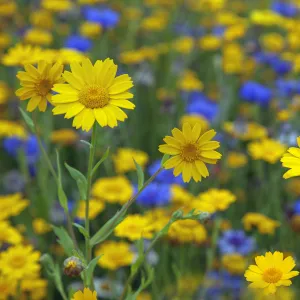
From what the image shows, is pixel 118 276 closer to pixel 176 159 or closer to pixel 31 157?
pixel 31 157

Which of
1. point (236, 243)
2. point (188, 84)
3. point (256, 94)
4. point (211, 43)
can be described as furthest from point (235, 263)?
point (211, 43)

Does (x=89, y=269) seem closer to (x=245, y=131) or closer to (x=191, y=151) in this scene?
(x=191, y=151)

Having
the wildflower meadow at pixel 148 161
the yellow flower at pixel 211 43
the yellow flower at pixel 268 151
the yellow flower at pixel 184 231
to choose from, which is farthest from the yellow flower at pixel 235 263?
the yellow flower at pixel 211 43

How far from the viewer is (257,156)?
5.03ft

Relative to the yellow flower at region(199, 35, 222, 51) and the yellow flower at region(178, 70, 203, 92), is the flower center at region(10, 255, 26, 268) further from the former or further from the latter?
the yellow flower at region(199, 35, 222, 51)

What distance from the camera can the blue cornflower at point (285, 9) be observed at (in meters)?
2.86

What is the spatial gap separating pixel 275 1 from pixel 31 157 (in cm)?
180

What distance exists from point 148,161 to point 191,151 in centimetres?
120

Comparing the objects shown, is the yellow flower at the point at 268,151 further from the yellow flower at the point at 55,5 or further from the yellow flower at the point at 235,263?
the yellow flower at the point at 55,5

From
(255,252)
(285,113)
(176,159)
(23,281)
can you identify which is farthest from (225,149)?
(176,159)

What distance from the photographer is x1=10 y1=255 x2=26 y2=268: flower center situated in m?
1.17

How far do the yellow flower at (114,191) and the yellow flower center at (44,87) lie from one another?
62cm

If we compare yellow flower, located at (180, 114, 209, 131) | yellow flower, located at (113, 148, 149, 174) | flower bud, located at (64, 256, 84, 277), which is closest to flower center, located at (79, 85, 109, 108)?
flower bud, located at (64, 256, 84, 277)

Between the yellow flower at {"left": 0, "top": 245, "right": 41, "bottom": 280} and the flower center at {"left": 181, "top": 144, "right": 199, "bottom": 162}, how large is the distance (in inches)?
18.9
